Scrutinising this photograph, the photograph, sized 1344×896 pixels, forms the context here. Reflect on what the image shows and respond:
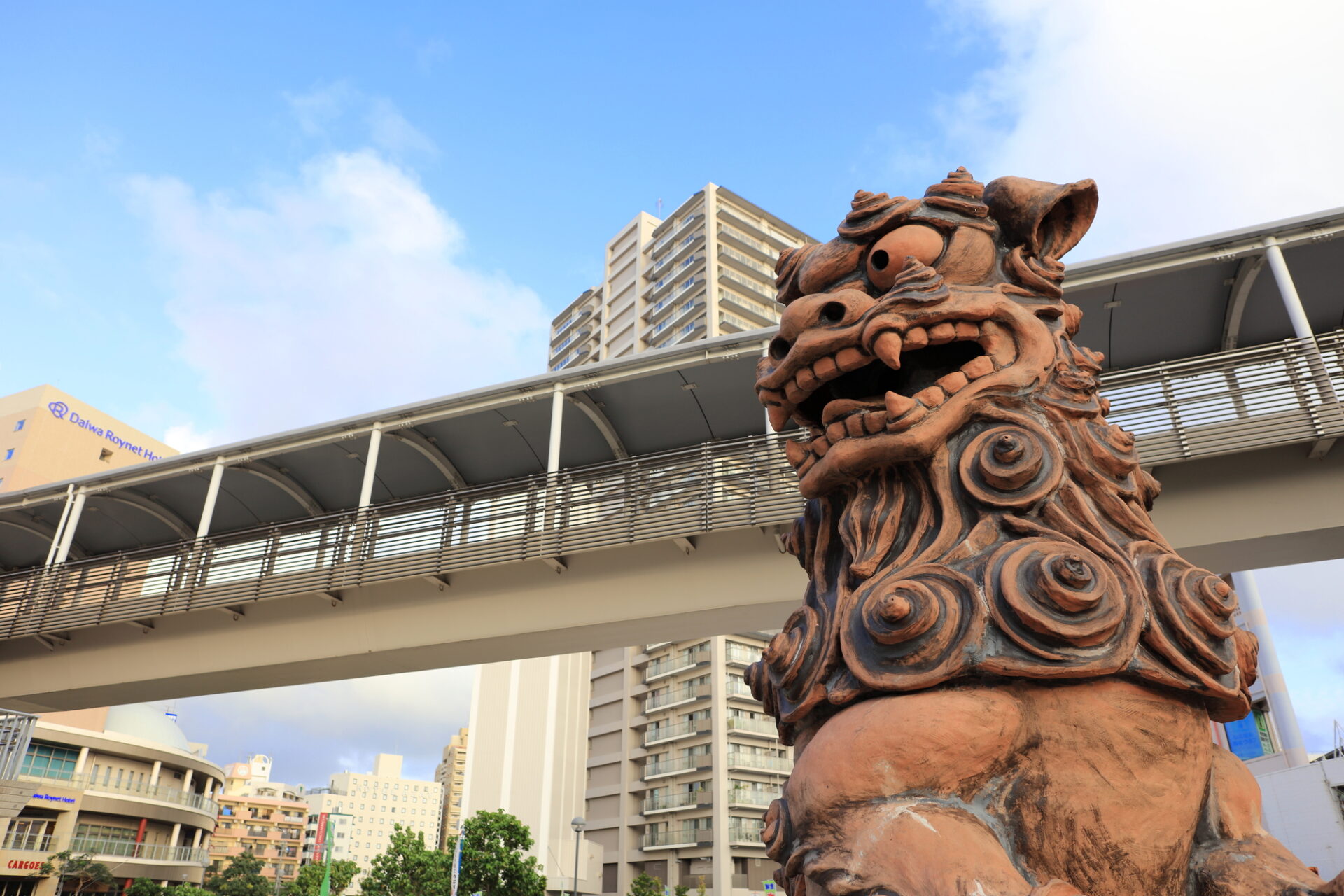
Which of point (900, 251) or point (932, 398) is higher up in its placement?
point (900, 251)

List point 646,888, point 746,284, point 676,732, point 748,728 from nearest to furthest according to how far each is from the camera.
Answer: point 646,888 → point 748,728 → point 676,732 → point 746,284

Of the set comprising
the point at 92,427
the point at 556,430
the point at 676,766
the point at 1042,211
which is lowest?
the point at 1042,211

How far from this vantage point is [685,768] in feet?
144

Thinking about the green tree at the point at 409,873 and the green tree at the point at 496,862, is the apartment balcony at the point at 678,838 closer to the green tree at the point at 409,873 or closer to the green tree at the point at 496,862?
the green tree at the point at 409,873

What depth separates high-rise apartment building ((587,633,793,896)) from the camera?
40938mm

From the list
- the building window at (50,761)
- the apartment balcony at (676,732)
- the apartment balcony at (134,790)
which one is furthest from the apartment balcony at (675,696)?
the building window at (50,761)

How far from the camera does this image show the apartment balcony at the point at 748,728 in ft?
140

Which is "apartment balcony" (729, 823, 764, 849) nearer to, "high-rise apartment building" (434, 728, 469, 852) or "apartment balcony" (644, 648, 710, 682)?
"apartment balcony" (644, 648, 710, 682)

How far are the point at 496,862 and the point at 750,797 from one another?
18.2 metres

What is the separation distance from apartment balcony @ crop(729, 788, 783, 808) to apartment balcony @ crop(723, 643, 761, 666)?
584 centimetres

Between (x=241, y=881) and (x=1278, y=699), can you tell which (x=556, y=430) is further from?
(x=241, y=881)

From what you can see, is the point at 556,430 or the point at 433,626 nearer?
the point at 433,626

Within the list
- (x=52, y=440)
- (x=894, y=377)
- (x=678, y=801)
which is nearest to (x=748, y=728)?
(x=678, y=801)

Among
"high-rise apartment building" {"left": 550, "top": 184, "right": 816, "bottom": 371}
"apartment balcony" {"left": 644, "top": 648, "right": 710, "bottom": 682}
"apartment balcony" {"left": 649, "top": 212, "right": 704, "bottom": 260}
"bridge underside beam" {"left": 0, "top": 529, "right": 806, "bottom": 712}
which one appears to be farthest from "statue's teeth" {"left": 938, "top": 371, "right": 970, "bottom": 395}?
"apartment balcony" {"left": 649, "top": 212, "right": 704, "bottom": 260}
